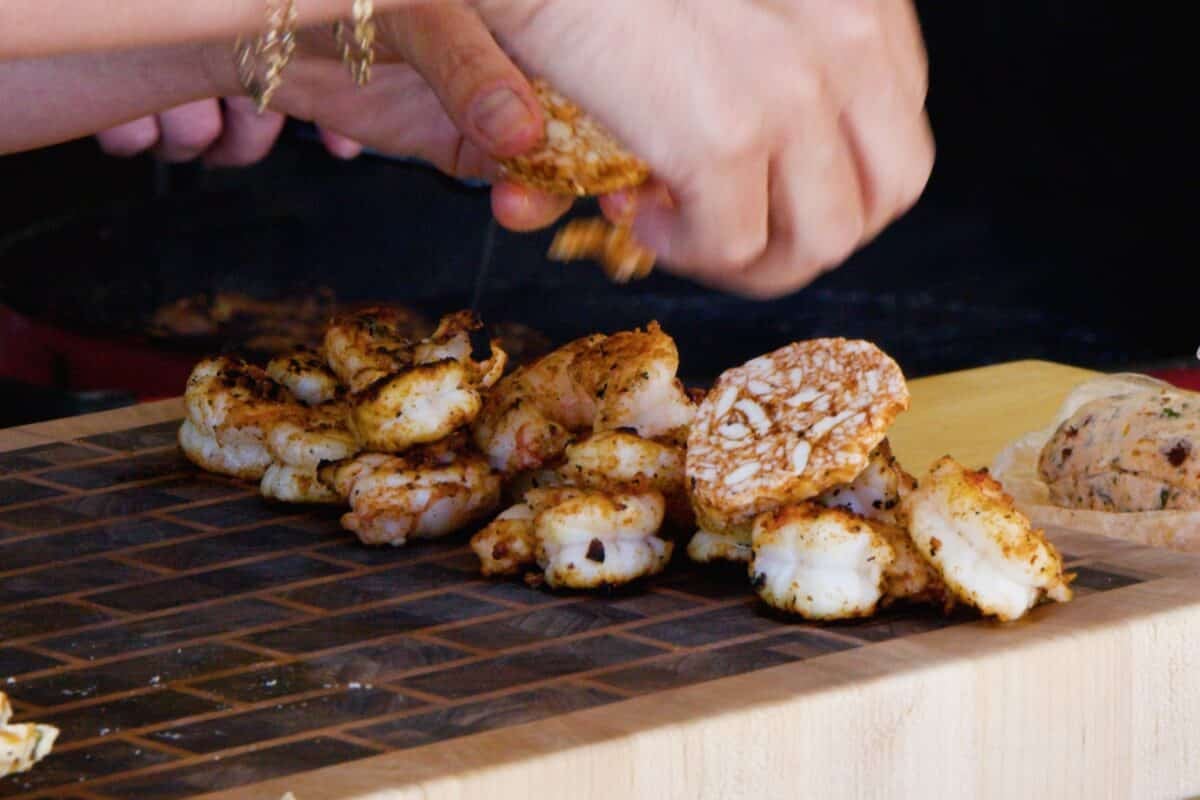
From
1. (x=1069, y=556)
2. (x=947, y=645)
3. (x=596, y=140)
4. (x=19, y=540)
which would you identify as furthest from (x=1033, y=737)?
(x=19, y=540)

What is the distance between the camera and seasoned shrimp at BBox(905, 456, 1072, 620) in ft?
4.67

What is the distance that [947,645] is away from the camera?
137 centimetres

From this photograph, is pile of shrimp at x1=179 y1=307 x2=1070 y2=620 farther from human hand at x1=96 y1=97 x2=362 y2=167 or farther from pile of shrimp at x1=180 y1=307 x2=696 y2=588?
human hand at x1=96 y1=97 x2=362 y2=167

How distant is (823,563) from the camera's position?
57.7 inches

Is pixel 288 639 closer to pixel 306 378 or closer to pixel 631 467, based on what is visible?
pixel 631 467

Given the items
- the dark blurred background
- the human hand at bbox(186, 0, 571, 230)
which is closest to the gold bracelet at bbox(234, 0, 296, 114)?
the human hand at bbox(186, 0, 571, 230)

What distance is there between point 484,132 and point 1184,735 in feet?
2.55

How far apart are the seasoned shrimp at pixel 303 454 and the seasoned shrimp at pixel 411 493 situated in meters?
0.04

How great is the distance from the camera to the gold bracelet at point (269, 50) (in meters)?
1.21

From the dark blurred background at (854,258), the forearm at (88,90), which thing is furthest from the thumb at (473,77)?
the dark blurred background at (854,258)

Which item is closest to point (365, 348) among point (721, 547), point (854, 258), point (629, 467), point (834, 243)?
point (629, 467)

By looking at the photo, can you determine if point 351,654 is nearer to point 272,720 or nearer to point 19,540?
point 272,720

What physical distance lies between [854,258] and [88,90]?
2437mm

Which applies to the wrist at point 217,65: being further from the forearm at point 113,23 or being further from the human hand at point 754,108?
the forearm at point 113,23
